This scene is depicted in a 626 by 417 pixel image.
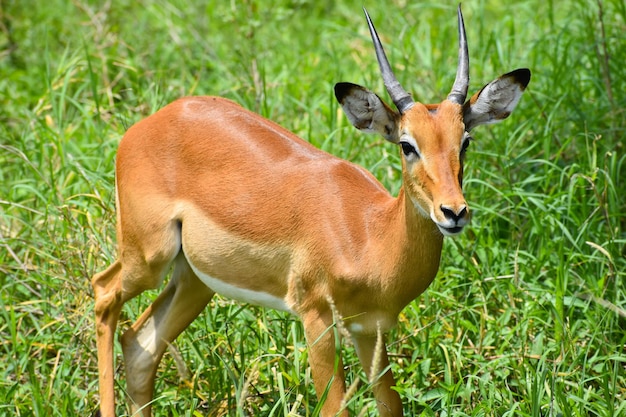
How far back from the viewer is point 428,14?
9.55 meters

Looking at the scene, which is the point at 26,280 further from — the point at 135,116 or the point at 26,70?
the point at 26,70

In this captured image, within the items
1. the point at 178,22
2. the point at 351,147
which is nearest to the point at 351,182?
the point at 351,147

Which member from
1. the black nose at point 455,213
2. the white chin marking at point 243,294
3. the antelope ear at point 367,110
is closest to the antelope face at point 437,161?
the black nose at point 455,213

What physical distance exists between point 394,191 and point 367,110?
1.80 m

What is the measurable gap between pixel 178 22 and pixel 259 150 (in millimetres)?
4659

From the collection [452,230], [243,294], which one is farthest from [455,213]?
[243,294]

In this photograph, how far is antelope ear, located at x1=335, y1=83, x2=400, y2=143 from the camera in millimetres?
4383

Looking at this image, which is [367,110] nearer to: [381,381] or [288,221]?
[288,221]

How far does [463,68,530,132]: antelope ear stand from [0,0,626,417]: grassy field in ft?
2.78

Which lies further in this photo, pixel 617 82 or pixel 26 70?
pixel 26 70

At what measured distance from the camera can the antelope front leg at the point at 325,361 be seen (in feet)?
14.8

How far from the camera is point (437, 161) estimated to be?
4090 millimetres

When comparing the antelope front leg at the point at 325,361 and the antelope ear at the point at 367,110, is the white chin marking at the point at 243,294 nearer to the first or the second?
the antelope front leg at the point at 325,361

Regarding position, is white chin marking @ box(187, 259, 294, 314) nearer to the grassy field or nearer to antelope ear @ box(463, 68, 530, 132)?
the grassy field
